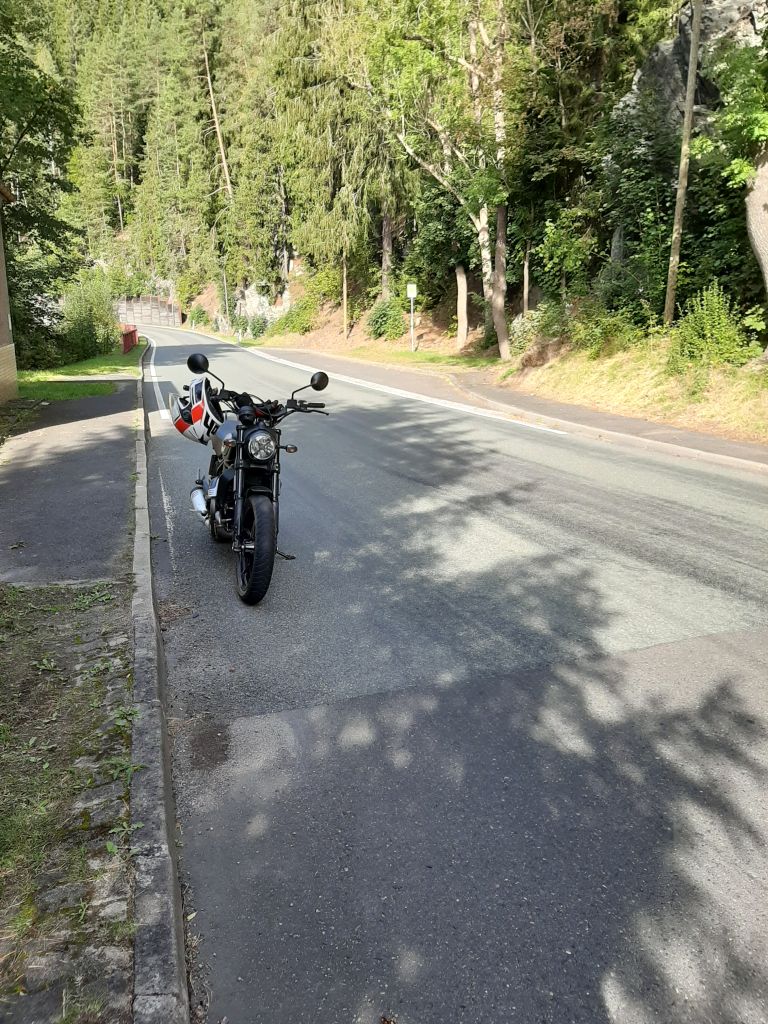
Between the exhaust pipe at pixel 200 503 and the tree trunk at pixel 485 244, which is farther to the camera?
the tree trunk at pixel 485 244

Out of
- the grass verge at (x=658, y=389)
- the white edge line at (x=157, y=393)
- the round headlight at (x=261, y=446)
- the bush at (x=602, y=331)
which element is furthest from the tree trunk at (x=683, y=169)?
the round headlight at (x=261, y=446)

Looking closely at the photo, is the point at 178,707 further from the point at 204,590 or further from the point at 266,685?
the point at 204,590

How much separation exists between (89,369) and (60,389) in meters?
8.22

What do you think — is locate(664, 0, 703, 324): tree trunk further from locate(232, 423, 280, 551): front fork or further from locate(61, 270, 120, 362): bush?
locate(61, 270, 120, 362): bush

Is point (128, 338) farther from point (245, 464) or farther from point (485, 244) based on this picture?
point (245, 464)

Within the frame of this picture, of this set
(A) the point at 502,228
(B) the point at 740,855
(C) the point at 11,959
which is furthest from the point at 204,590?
(A) the point at 502,228

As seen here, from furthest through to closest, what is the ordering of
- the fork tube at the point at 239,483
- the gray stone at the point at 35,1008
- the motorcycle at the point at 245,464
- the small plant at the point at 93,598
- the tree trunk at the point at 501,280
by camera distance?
the tree trunk at the point at 501,280, the fork tube at the point at 239,483, the motorcycle at the point at 245,464, the small plant at the point at 93,598, the gray stone at the point at 35,1008

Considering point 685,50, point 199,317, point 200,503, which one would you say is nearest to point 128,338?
point 685,50

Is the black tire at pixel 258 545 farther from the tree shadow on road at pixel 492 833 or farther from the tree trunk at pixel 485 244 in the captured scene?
the tree trunk at pixel 485 244

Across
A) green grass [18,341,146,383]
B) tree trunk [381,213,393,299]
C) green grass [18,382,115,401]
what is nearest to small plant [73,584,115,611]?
green grass [18,382,115,401]

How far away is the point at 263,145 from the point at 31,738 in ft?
194

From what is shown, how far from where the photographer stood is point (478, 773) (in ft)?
11.0

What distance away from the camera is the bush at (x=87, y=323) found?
103ft

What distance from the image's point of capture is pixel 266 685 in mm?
4258
